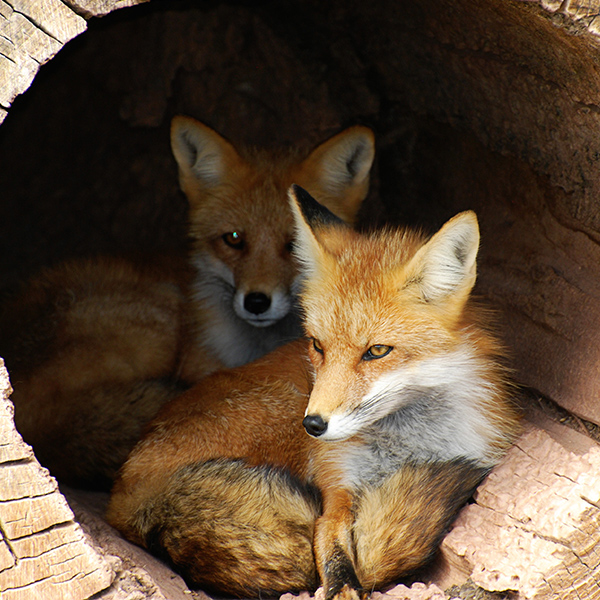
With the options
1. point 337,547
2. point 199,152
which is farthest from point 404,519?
point 199,152

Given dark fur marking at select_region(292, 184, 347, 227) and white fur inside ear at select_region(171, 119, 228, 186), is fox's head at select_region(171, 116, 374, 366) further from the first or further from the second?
dark fur marking at select_region(292, 184, 347, 227)

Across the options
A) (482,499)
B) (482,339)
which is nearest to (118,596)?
(482,499)

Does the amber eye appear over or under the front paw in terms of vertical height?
over

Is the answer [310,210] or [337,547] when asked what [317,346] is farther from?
[337,547]

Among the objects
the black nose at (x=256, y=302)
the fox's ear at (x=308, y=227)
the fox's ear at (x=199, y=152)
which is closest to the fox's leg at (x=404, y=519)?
the fox's ear at (x=308, y=227)

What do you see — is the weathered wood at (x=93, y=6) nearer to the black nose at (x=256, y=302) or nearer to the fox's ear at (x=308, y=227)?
the fox's ear at (x=308, y=227)

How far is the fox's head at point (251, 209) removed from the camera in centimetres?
336

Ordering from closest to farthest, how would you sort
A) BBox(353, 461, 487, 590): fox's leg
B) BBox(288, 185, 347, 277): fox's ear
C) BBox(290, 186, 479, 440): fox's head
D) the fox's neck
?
BBox(353, 461, 487, 590): fox's leg
BBox(290, 186, 479, 440): fox's head
the fox's neck
BBox(288, 185, 347, 277): fox's ear

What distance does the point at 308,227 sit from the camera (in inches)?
101

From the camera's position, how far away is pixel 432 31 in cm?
319

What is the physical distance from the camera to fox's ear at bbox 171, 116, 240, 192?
11.5ft

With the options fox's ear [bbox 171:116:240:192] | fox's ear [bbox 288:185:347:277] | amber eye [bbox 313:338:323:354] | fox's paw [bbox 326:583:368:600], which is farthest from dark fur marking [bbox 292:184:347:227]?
fox's paw [bbox 326:583:368:600]

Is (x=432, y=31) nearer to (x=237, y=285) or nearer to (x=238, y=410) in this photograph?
(x=237, y=285)

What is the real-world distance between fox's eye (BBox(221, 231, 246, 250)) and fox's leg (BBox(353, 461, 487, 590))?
175cm
